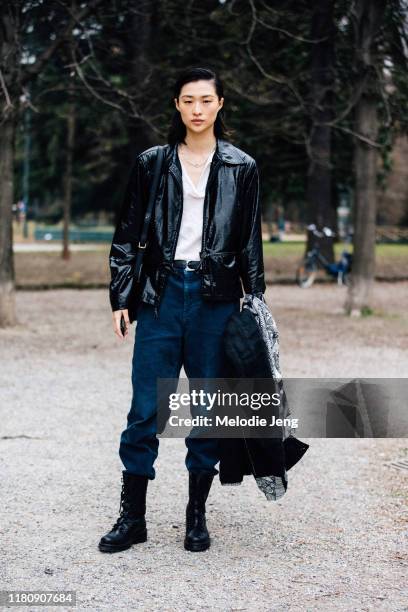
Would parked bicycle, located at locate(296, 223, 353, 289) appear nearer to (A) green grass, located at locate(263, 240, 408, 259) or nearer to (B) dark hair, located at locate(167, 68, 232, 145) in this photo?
(A) green grass, located at locate(263, 240, 408, 259)

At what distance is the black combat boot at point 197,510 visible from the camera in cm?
427

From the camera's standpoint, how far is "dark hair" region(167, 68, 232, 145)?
4207 mm

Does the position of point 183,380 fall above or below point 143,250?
below

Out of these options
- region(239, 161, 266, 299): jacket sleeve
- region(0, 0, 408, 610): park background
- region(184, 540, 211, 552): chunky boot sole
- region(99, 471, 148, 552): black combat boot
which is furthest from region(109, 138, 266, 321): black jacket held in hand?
region(0, 0, 408, 610): park background

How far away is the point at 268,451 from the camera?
415 centimetres

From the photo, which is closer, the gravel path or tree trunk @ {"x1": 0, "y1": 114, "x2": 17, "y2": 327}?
the gravel path

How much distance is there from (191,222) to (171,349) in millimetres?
532

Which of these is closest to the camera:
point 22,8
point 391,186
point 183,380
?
point 183,380

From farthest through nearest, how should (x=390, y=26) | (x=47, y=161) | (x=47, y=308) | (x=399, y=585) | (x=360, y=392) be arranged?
1. (x=47, y=161)
2. (x=47, y=308)
3. (x=390, y=26)
4. (x=360, y=392)
5. (x=399, y=585)

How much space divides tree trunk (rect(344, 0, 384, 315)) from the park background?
0.09 feet

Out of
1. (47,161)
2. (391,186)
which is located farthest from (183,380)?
(391,186)

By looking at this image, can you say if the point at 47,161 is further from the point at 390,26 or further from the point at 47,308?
the point at 390,26

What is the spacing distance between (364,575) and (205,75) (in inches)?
82.9

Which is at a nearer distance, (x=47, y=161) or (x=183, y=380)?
(x=183, y=380)
